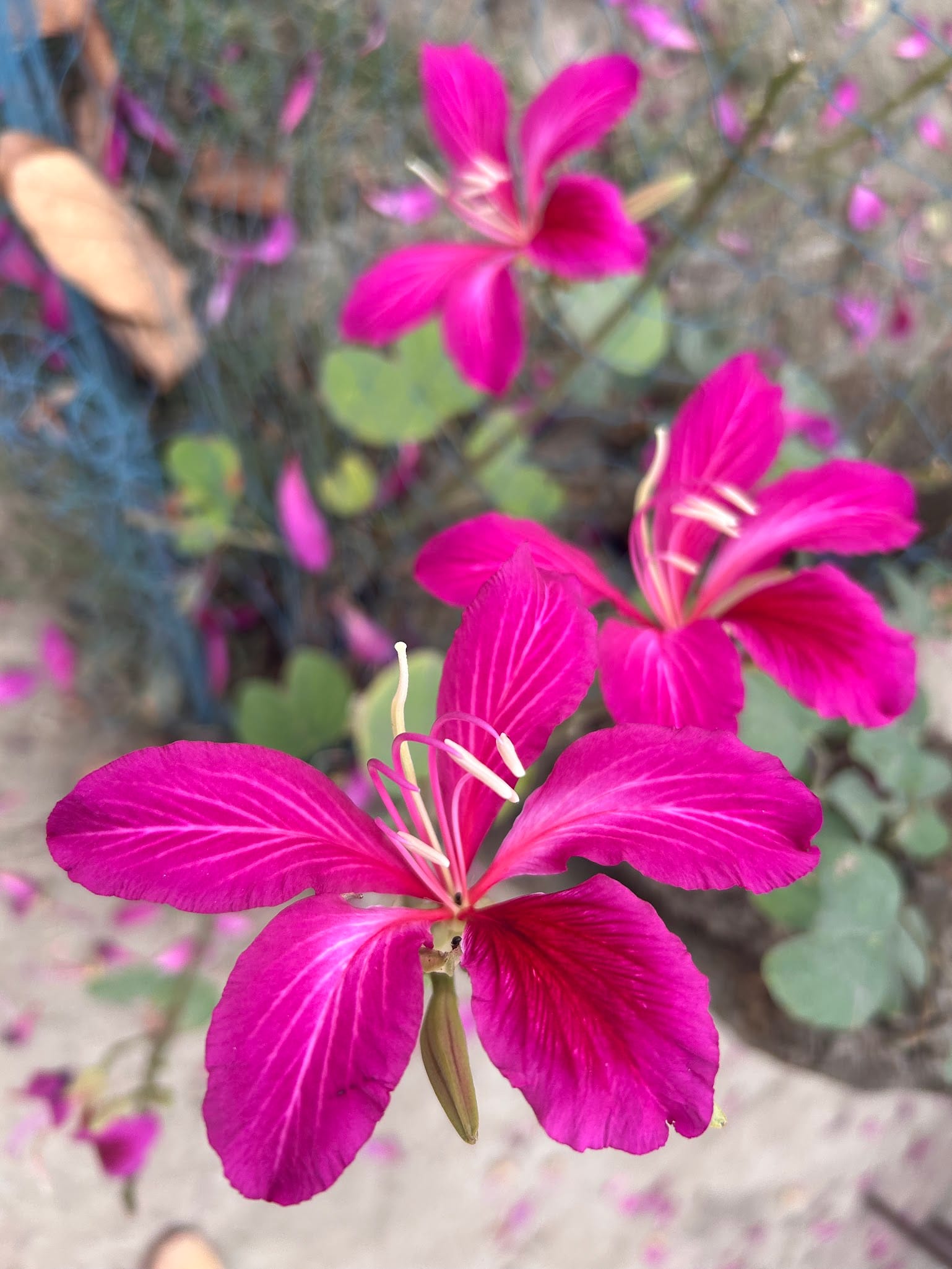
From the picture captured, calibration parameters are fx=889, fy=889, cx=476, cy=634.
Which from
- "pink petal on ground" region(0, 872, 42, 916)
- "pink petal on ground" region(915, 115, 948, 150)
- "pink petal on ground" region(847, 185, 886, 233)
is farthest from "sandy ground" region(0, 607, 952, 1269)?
"pink petal on ground" region(915, 115, 948, 150)

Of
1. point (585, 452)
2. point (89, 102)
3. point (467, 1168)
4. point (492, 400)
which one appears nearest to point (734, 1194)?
point (467, 1168)

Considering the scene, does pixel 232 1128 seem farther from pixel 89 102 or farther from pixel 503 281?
pixel 89 102

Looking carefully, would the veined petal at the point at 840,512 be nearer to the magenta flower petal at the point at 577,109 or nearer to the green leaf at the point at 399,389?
the magenta flower petal at the point at 577,109

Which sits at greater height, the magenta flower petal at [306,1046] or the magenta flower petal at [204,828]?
the magenta flower petal at [204,828]

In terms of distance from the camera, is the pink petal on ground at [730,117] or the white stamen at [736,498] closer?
the white stamen at [736,498]

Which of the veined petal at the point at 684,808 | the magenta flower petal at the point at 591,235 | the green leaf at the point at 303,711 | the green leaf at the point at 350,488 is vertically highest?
the magenta flower petal at the point at 591,235

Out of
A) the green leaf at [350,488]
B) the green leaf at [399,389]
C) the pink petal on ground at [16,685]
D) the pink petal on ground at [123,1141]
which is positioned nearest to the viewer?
the pink petal on ground at [123,1141]

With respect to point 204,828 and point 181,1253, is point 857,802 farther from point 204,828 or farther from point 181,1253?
point 181,1253

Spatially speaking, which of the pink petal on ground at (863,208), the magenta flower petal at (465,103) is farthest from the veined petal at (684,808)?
the pink petal on ground at (863,208)
